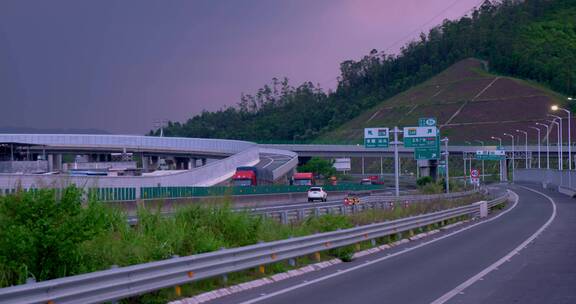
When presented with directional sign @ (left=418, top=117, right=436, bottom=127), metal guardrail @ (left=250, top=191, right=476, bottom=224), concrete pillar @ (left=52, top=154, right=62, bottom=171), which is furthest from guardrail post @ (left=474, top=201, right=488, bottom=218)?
concrete pillar @ (left=52, top=154, right=62, bottom=171)

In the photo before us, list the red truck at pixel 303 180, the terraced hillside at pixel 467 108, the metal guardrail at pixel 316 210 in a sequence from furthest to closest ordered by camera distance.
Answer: the terraced hillside at pixel 467 108 < the red truck at pixel 303 180 < the metal guardrail at pixel 316 210

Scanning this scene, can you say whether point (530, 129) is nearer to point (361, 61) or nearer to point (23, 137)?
point (361, 61)

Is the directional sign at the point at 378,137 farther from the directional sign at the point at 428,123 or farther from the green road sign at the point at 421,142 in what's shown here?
the directional sign at the point at 428,123

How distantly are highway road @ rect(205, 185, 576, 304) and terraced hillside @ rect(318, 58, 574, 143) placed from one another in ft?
330

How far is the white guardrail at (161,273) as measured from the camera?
37.0 ft

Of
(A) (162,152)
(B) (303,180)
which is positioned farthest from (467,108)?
(A) (162,152)

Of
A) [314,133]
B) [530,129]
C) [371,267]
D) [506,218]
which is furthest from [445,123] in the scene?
[371,267]

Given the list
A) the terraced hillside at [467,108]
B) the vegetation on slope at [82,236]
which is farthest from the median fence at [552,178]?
the vegetation on slope at [82,236]

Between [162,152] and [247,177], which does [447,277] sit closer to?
[247,177]

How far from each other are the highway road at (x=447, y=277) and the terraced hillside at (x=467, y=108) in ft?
330

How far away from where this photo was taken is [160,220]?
727 inches

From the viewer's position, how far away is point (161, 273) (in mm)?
14156

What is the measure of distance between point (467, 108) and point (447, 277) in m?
128

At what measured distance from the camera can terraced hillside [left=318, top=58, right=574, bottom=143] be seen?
445 ft
